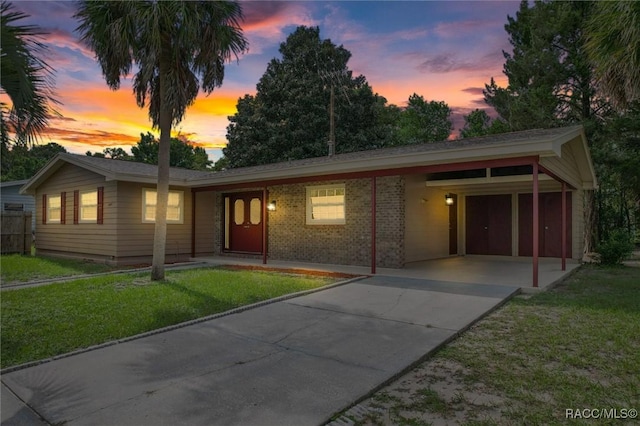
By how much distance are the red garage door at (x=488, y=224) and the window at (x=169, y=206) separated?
32.0 feet

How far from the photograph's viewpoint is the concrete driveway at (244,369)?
2.84 metres

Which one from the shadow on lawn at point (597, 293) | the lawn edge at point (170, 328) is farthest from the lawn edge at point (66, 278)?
the shadow on lawn at point (597, 293)

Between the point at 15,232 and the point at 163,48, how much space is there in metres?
11.3

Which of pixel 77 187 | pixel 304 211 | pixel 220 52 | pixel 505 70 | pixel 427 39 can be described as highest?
pixel 505 70

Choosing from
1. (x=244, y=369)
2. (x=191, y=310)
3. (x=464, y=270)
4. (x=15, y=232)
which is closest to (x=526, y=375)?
(x=244, y=369)

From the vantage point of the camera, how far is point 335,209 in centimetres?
1128

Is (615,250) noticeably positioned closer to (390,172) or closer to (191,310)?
(390,172)

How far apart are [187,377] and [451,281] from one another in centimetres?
605

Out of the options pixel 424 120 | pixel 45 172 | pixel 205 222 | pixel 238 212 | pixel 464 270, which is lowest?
pixel 464 270

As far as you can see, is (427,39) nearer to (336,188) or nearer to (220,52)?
(336,188)

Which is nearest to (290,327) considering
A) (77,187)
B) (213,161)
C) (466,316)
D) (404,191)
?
(466,316)

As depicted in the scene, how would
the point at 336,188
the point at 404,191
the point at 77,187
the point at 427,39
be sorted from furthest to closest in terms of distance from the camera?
the point at 77,187 → the point at 427,39 → the point at 336,188 → the point at 404,191

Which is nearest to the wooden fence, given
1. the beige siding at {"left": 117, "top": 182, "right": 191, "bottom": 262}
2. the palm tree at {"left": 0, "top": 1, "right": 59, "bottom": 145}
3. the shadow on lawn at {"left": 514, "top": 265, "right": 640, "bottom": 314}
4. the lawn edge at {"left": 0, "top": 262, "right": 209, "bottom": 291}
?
the beige siding at {"left": 117, "top": 182, "right": 191, "bottom": 262}

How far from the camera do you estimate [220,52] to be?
28.0 ft
